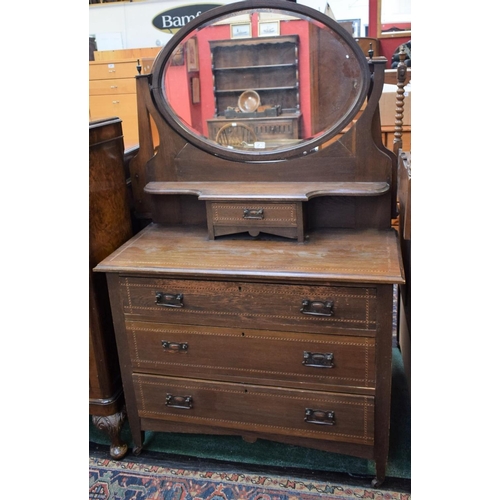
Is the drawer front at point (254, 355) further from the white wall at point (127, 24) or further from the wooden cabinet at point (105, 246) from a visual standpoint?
the white wall at point (127, 24)

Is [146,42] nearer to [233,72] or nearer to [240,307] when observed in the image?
[233,72]

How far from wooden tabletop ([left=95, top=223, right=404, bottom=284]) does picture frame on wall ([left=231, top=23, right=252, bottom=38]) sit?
65cm

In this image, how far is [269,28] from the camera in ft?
5.44

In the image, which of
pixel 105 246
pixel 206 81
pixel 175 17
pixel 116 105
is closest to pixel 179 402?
pixel 105 246

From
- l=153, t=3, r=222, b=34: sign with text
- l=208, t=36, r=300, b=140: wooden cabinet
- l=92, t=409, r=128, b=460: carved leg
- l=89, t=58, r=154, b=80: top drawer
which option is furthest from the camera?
l=153, t=3, r=222, b=34: sign with text

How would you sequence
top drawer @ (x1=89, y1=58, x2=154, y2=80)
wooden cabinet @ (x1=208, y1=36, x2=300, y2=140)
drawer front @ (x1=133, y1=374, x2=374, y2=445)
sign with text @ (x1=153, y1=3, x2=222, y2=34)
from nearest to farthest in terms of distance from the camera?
drawer front @ (x1=133, y1=374, x2=374, y2=445) < wooden cabinet @ (x1=208, y1=36, x2=300, y2=140) < top drawer @ (x1=89, y1=58, x2=154, y2=80) < sign with text @ (x1=153, y1=3, x2=222, y2=34)

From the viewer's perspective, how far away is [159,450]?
1850 mm

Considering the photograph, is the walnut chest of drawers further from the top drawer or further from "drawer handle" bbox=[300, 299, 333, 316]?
the top drawer

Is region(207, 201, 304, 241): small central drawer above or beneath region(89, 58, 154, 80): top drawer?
beneath

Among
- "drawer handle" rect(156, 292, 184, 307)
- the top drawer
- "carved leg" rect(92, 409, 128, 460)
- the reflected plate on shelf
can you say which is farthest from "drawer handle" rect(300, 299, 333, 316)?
the top drawer

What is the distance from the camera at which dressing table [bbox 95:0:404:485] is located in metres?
1.50

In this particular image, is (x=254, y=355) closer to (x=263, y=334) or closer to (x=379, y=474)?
(x=263, y=334)

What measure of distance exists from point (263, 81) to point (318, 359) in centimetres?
90

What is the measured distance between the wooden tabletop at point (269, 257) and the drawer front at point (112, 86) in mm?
3559
